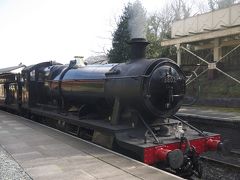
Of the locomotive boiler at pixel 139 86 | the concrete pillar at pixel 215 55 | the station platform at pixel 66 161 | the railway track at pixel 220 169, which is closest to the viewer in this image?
Answer: the station platform at pixel 66 161

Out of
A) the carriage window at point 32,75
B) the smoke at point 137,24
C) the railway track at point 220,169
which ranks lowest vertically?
the railway track at point 220,169

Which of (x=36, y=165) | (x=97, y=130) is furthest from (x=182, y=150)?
(x=36, y=165)

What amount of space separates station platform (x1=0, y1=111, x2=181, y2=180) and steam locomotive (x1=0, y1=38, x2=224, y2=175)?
1.35ft

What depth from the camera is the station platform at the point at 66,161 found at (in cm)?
643

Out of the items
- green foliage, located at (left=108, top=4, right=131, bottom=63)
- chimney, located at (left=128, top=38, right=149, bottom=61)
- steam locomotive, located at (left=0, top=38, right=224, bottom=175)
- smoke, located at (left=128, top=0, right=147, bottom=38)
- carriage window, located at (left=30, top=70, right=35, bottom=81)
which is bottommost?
steam locomotive, located at (left=0, top=38, right=224, bottom=175)

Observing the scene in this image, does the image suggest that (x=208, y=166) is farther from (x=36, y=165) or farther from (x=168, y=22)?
(x=168, y=22)

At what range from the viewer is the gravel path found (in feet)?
20.6

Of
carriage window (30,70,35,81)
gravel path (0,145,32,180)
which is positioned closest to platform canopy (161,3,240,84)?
carriage window (30,70,35,81)

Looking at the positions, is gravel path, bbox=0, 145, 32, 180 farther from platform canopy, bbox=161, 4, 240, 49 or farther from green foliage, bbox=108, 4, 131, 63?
green foliage, bbox=108, 4, 131, 63

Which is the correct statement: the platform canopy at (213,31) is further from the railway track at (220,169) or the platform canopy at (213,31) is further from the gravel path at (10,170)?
the gravel path at (10,170)

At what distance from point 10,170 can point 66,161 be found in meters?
1.19

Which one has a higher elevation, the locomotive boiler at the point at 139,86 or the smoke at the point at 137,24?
the smoke at the point at 137,24

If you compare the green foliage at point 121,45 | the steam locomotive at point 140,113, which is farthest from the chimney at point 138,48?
the green foliage at point 121,45

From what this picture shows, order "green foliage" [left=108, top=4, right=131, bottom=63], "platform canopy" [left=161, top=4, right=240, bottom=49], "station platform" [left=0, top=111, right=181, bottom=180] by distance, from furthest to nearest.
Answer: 1. "green foliage" [left=108, top=4, right=131, bottom=63]
2. "platform canopy" [left=161, top=4, right=240, bottom=49]
3. "station platform" [left=0, top=111, right=181, bottom=180]
